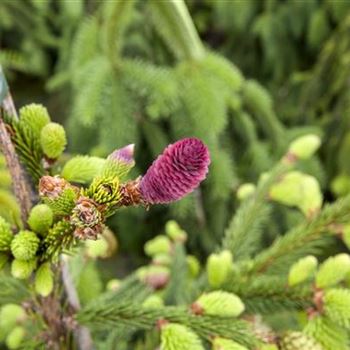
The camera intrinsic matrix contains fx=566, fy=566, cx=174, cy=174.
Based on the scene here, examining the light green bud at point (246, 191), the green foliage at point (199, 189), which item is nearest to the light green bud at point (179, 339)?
the green foliage at point (199, 189)

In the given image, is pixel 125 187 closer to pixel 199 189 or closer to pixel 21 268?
pixel 21 268

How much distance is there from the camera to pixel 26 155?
826 mm

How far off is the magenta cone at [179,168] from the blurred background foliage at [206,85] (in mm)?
793

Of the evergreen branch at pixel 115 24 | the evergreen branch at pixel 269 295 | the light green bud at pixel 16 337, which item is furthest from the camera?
the evergreen branch at pixel 115 24

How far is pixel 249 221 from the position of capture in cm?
129

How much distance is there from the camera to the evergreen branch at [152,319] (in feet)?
3.07

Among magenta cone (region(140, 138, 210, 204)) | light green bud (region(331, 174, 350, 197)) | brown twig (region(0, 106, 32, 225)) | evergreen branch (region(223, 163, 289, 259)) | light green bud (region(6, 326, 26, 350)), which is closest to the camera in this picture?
magenta cone (region(140, 138, 210, 204))

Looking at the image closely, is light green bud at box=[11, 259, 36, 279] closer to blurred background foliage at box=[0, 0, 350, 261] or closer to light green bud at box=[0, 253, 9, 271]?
light green bud at box=[0, 253, 9, 271]

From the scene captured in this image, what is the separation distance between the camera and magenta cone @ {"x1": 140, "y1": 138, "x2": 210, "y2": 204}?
0.56 m

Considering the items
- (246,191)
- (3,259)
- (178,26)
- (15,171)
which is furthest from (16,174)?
(178,26)

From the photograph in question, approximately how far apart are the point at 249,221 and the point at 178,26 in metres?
0.55

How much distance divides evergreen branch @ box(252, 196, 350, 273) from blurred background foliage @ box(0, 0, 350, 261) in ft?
1.85

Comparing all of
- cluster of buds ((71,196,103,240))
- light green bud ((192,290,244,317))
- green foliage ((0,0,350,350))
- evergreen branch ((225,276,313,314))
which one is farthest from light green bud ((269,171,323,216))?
cluster of buds ((71,196,103,240))

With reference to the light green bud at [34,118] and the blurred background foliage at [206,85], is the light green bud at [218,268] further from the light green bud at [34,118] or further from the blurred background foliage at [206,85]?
→ the blurred background foliage at [206,85]
